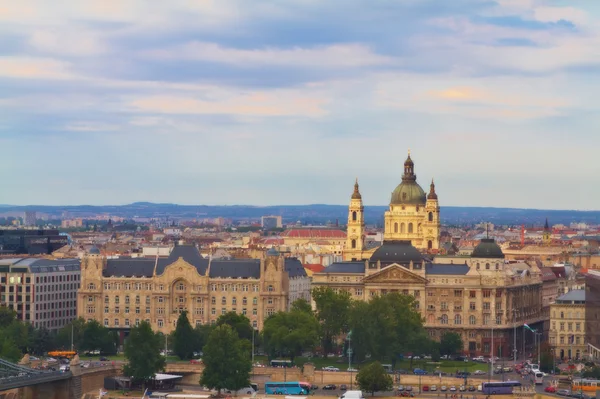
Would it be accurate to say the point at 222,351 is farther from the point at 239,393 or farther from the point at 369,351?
the point at 369,351

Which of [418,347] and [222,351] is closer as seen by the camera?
[222,351]

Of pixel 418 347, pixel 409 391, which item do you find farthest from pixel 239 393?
pixel 418 347

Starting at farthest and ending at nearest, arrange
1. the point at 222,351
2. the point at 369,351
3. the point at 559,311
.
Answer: the point at 559,311 < the point at 369,351 < the point at 222,351

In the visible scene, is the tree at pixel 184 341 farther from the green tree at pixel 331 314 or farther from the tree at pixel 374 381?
the tree at pixel 374 381

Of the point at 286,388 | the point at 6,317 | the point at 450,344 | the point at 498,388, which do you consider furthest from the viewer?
the point at 6,317

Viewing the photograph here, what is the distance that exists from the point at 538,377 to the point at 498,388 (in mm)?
10146

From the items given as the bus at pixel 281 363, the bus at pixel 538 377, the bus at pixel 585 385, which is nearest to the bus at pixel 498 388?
the bus at pixel 585 385

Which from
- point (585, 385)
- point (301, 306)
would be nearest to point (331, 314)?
point (301, 306)

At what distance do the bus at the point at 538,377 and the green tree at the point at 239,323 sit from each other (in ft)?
107

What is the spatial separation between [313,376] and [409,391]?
1314 centimetres

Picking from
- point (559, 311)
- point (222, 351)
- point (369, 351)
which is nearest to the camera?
point (222, 351)

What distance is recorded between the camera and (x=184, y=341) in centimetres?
18600

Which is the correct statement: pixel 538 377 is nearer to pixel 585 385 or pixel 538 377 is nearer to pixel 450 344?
pixel 585 385

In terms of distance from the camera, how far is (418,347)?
7352 inches
